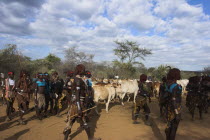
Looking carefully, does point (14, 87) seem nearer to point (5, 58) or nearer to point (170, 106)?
point (170, 106)

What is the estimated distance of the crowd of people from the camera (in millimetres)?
4094

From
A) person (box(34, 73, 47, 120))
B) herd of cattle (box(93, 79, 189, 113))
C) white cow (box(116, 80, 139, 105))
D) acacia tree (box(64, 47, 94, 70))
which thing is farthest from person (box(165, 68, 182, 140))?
acacia tree (box(64, 47, 94, 70))

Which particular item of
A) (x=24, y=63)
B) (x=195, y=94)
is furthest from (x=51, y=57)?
(x=195, y=94)

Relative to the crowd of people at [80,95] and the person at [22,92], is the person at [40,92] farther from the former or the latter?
the person at [22,92]

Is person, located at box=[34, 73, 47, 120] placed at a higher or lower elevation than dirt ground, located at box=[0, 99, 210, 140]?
higher

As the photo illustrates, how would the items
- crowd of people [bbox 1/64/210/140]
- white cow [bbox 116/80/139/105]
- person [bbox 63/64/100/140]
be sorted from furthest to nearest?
white cow [bbox 116/80/139/105] → person [bbox 63/64/100/140] → crowd of people [bbox 1/64/210/140]

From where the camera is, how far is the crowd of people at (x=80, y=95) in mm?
4094

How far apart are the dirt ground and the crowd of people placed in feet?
1.13

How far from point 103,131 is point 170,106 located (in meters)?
2.75

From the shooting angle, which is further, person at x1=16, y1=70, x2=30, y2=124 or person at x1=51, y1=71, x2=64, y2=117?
person at x1=51, y1=71, x2=64, y2=117

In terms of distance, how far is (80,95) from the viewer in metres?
4.38

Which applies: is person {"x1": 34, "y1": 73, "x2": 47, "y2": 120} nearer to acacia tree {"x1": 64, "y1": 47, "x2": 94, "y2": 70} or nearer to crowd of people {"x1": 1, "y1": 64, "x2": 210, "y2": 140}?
crowd of people {"x1": 1, "y1": 64, "x2": 210, "y2": 140}

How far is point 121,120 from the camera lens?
23.5 feet

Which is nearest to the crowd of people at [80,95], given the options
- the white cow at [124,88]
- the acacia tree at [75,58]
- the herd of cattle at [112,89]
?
the herd of cattle at [112,89]
